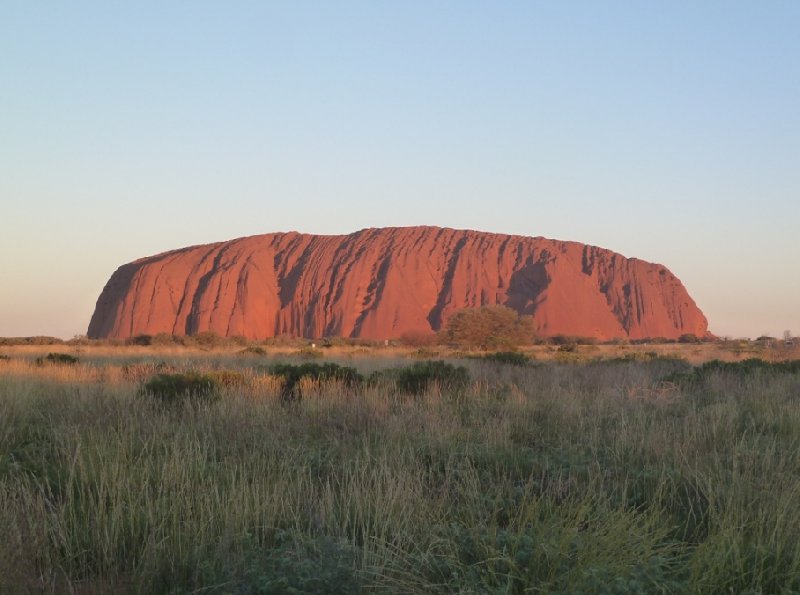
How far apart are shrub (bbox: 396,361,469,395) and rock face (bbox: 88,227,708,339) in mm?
63501

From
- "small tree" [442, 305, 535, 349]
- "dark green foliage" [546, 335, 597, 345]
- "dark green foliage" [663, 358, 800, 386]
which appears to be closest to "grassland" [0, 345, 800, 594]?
"dark green foliage" [663, 358, 800, 386]

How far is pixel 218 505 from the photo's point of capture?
4566mm

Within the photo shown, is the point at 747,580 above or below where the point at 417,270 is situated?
below

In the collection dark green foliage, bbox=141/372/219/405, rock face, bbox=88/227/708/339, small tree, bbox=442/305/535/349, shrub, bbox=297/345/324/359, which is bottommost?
shrub, bbox=297/345/324/359

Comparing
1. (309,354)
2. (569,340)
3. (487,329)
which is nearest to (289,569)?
(309,354)

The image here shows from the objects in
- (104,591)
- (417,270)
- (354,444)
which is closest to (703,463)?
(354,444)

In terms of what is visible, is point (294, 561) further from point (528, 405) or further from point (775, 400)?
point (775, 400)

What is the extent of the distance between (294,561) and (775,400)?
382 inches

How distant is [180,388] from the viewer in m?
11.3

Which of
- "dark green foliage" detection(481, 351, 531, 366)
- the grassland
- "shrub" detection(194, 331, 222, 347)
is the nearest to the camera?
the grassland

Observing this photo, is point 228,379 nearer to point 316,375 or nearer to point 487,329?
point 316,375

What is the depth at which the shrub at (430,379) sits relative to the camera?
1303 centimetres

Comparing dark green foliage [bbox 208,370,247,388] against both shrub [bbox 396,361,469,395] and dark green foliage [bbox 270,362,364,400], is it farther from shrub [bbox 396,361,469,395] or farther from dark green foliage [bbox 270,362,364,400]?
shrub [bbox 396,361,469,395]

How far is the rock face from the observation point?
83438 mm
